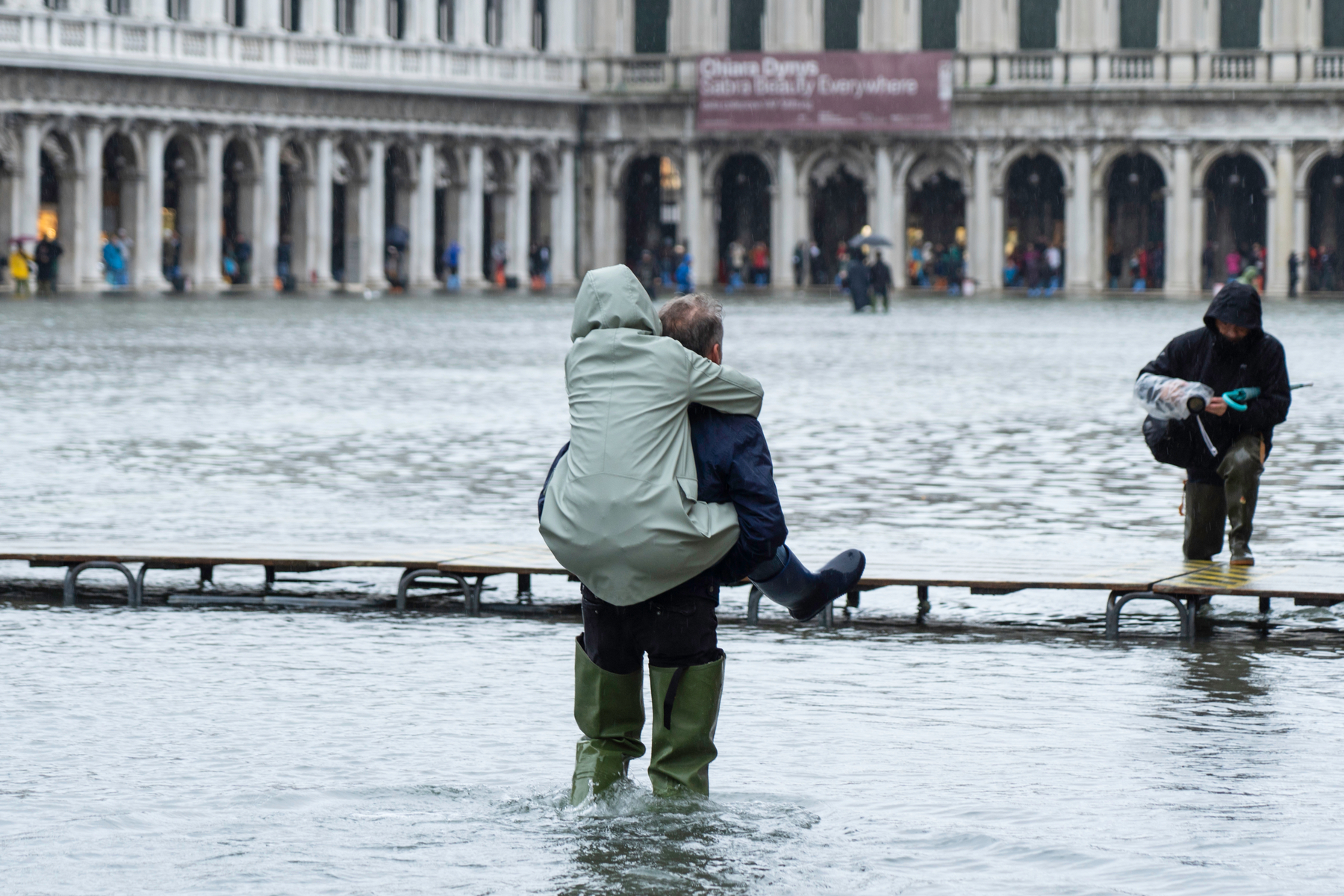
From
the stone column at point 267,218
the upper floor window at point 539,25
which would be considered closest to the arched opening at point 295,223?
the stone column at point 267,218

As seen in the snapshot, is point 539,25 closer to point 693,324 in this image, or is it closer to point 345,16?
point 345,16

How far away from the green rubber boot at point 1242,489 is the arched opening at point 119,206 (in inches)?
1703

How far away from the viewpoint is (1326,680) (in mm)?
8141

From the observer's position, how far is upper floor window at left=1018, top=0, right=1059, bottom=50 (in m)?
57.7

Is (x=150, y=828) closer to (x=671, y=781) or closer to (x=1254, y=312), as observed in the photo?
(x=671, y=781)

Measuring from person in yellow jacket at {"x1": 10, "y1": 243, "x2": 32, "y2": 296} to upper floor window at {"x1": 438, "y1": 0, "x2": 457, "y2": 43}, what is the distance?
14.0 metres

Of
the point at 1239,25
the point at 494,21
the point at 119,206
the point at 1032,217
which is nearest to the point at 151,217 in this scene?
the point at 119,206

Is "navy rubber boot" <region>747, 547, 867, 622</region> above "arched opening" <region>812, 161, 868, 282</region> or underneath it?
underneath

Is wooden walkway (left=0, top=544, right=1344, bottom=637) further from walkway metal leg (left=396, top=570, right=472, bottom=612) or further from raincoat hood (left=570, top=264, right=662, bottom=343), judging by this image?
raincoat hood (left=570, top=264, right=662, bottom=343)

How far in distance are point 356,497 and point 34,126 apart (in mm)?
37918

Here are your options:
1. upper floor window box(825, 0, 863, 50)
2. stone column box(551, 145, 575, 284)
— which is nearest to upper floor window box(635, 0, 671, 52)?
stone column box(551, 145, 575, 284)

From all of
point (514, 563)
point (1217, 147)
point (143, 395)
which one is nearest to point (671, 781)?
point (514, 563)

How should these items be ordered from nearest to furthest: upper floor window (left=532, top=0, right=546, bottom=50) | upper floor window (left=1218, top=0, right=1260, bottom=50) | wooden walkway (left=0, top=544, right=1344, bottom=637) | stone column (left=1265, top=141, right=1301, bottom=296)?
wooden walkway (left=0, top=544, right=1344, bottom=637) → stone column (left=1265, top=141, right=1301, bottom=296) → upper floor window (left=1218, top=0, right=1260, bottom=50) → upper floor window (left=532, top=0, right=546, bottom=50)

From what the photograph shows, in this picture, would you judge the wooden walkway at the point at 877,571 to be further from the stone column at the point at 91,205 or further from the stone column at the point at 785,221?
the stone column at the point at 785,221
